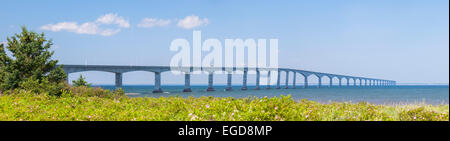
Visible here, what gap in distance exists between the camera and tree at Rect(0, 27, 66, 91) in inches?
751

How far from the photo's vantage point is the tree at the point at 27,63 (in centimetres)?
1908

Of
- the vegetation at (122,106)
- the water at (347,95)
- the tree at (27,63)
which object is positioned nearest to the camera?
the vegetation at (122,106)

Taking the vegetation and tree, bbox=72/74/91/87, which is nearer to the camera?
the vegetation

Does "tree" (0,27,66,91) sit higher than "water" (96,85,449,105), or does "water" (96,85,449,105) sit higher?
"tree" (0,27,66,91)

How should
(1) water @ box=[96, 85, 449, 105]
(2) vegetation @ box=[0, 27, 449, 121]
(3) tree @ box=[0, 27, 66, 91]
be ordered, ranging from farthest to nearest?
(1) water @ box=[96, 85, 449, 105], (3) tree @ box=[0, 27, 66, 91], (2) vegetation @ box=[0, 27, 449, 121]

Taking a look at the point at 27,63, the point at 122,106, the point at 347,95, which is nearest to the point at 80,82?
the point at 27,63

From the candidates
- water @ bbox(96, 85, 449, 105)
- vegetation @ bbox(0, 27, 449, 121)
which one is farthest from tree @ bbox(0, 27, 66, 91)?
water @ bbox(96, 85, 449, 105)

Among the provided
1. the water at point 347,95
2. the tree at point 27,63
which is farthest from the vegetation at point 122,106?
the water at point 347,95

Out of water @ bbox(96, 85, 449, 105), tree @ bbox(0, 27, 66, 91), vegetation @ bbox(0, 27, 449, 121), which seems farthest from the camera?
water @ bbox(96, 85, 449, 105)

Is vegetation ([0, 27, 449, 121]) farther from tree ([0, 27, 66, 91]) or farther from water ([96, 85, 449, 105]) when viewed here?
water ([96, 85, 449, 105])

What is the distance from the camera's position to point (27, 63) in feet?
62.8

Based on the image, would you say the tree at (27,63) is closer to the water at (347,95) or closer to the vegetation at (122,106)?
the vegetation at (122,106)
